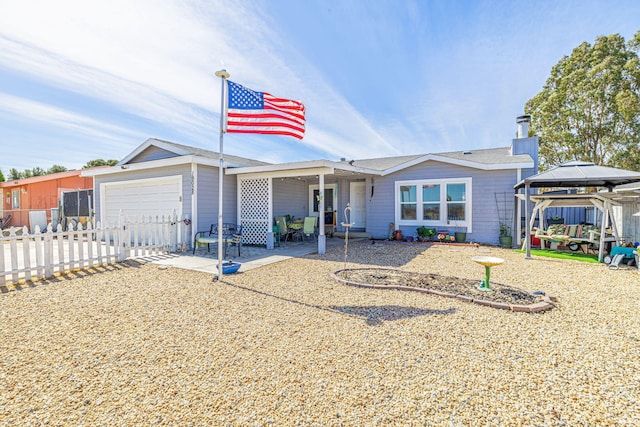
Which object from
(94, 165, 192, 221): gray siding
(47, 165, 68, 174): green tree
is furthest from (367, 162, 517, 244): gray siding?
(47, 165, 68, 174): green tree

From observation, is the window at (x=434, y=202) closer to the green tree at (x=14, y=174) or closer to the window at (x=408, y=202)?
the window at (x=408, y=202)

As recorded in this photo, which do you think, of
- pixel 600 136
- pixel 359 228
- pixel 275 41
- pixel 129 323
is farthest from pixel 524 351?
pixel 600 136

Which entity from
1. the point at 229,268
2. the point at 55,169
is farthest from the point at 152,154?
the point at 55,169

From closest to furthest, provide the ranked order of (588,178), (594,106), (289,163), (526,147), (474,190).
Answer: (588,178), (289,163), (474,190), (526,147), (594,106)

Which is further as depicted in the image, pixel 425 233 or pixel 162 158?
pixel 425 233

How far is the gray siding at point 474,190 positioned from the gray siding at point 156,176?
715 cm

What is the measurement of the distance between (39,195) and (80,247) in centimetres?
1794

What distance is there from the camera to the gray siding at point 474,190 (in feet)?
32.8

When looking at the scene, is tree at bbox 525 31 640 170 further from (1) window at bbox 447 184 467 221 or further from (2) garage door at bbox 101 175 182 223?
(2) garage door at bbox 101 175 182 223

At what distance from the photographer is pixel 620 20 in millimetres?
14492

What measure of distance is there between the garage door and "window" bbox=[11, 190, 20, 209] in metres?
14.5

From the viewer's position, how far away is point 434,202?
11.0 metres

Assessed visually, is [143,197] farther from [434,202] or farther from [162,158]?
[434,202]

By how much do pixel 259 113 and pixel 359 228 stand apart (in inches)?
331
